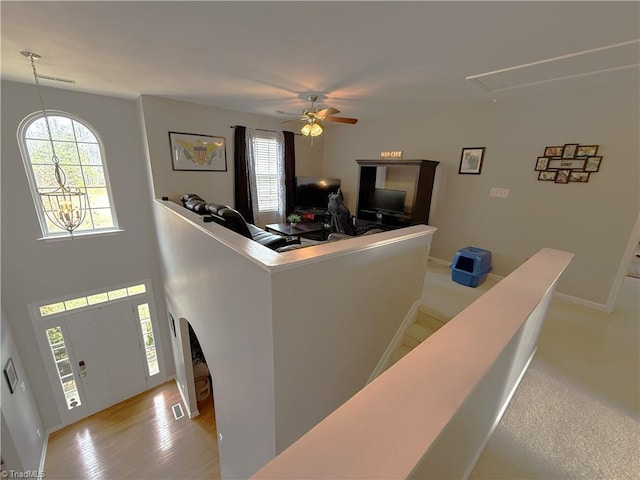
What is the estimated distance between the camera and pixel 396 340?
2471mm

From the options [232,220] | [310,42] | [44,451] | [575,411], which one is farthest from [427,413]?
[44,451]

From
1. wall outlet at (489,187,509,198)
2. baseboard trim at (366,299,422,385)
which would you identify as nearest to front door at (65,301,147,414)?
baseboard trim at (366,299,422,385)

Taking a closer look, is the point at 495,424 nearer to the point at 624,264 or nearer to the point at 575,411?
the point at 575,411

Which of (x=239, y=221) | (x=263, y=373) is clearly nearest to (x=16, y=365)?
(x=239, y=221)

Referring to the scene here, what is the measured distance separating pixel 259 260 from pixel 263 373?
0.80 meters

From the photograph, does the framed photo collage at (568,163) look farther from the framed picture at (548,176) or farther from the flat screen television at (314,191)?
the flat screen television at (314,191)

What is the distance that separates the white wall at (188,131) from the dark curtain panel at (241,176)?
9 cm

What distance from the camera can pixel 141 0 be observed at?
1447 millimetres

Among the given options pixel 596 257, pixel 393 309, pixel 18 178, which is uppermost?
pixel 18 178

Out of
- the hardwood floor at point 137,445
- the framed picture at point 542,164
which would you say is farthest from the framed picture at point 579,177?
the hardwood floor at point 137,445

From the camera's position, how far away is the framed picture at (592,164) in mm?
2658

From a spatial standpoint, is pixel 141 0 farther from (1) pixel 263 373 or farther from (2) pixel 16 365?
(2) pixel 16 365

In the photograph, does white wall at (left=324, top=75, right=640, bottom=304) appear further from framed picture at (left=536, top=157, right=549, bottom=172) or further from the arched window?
the arched window

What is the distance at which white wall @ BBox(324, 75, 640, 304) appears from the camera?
2.57 m
